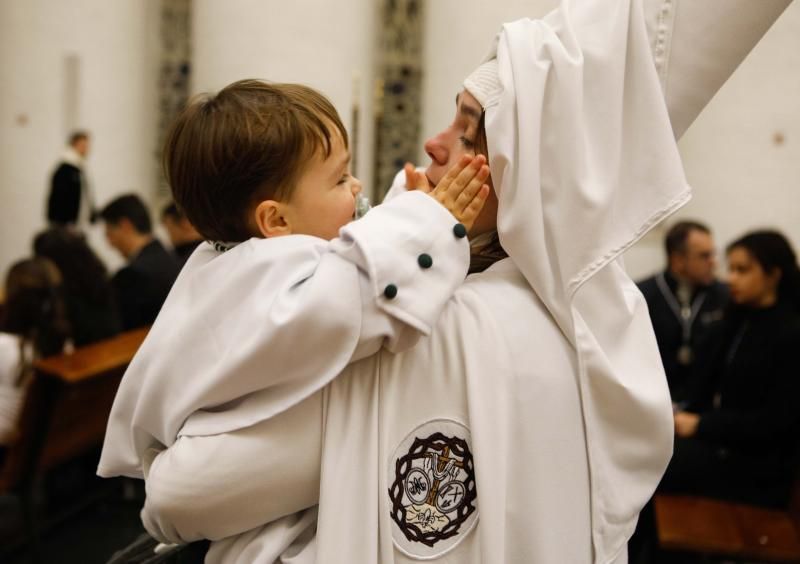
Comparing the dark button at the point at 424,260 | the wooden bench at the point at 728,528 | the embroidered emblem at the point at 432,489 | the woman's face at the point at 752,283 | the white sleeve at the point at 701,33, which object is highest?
the white sleeve at the point at 701,33

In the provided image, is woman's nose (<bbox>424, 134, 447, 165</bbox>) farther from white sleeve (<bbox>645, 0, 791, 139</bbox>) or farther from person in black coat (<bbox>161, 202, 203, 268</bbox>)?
person in black coat (<bbox>161, 202, 203, 268</bbox>)

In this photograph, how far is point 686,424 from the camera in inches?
174

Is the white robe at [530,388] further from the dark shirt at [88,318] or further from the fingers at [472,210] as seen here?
the dark shirt at [88,318]

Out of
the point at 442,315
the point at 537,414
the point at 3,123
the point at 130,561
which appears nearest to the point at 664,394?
the point at 537,414

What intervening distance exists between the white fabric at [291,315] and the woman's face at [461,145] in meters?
0.27

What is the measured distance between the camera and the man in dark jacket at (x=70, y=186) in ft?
32.2

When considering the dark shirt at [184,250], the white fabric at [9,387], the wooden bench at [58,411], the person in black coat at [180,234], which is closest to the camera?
the wooden bench at [58,411]

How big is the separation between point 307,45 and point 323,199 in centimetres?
780

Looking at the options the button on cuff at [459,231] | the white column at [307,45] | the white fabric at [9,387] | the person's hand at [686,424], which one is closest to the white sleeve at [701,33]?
the button on cuff at [459,231]

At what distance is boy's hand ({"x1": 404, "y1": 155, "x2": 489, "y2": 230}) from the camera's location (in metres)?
1.41

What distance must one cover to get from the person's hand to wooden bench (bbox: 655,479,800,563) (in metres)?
0.47

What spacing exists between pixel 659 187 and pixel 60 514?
4416 millimetres

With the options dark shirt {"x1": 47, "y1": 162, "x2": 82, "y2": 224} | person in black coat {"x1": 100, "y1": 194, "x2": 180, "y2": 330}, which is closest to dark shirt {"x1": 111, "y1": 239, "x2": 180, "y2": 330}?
person in black coat {"x1": 100, "y1": 194, "x2": 180, "y2": 330}

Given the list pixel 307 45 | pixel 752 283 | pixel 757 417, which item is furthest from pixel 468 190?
pixel 307 45
